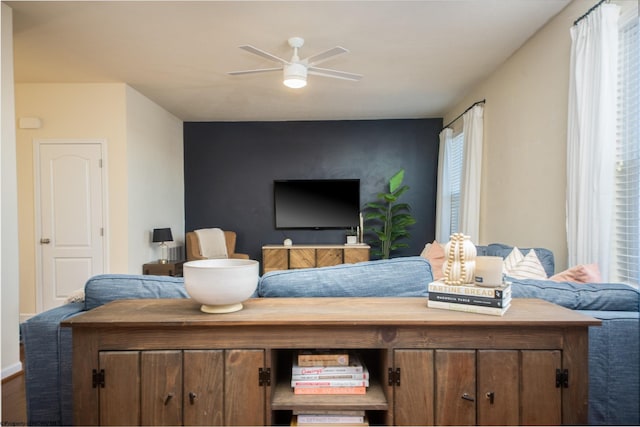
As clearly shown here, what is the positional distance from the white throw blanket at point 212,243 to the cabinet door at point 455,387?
435cm

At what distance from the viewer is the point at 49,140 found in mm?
4098

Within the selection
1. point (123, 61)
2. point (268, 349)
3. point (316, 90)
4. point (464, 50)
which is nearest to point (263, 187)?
point (316, 90)

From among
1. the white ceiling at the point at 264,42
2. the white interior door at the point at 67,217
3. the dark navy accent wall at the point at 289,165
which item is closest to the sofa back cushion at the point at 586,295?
the white ceiling at the point at 264,42

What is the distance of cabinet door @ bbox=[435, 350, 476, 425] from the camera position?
115 cm

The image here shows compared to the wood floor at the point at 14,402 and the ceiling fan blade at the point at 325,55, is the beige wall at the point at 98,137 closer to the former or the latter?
the wood floor at the point at 14,402

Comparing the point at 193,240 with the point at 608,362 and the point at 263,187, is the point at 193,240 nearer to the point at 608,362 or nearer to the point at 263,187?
the point at 263,187

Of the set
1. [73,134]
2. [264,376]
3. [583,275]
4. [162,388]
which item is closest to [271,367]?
[264,376]

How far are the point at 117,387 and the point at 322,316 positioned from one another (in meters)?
0.68

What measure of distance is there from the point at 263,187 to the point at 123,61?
2.82m

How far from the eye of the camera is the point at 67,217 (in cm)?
414

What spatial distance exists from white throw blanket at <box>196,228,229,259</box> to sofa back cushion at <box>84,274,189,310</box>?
11.6 ft

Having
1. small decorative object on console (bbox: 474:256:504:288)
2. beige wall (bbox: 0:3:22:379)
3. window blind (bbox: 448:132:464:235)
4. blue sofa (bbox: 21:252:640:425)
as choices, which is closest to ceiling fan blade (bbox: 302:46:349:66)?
blue sofa (bbox: 21:252:640:425)

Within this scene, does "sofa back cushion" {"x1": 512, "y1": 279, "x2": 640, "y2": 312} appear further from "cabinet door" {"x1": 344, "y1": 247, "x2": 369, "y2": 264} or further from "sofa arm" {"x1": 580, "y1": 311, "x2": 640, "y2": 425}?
"cabinet door" {"x1": 344, "y1": 247, "x2": 369, "y2": 264}

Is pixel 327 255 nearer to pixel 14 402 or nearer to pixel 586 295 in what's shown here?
pixel 14 402
